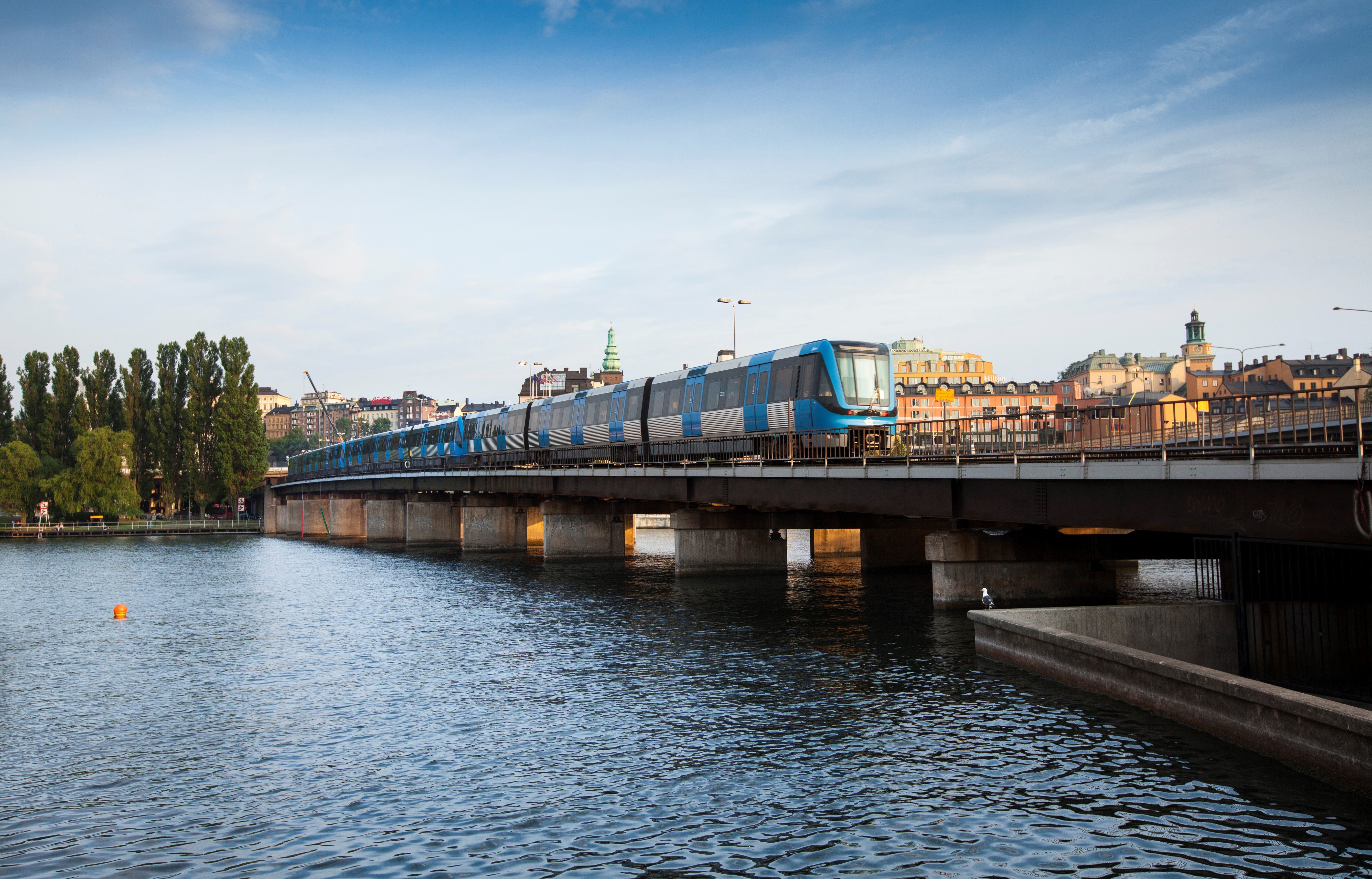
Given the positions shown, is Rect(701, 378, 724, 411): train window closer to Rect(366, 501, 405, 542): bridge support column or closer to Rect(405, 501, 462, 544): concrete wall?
Rect(405, 501, 462, 544): concrete wall

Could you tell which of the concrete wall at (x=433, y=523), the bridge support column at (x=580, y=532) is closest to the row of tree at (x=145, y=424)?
the concrete wall at (x=433, y=523)

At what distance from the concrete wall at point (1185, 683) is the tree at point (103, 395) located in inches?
4711

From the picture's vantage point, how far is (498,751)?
715 inches

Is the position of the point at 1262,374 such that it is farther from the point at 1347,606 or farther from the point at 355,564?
the point at 1347,606

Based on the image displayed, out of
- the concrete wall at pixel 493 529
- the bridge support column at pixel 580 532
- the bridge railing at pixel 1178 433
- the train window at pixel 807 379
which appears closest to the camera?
the bridge railing at pixel 1178 433

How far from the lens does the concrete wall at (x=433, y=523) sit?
302ft

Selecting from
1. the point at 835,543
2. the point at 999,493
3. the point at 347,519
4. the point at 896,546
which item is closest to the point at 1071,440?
the point at 999,493

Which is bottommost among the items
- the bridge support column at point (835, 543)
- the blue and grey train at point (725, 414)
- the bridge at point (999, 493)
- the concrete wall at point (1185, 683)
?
the bridge support column at point (835, 543)

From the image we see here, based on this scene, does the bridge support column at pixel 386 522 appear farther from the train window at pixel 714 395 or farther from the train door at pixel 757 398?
the train door at pixel 757 398

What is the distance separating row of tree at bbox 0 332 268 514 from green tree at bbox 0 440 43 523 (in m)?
0.28

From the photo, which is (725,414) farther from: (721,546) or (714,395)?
(721,546)

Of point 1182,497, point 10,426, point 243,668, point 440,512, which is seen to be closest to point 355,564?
point 440,512

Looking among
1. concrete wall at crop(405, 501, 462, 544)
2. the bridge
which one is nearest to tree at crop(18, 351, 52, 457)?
concrete wall at crop(405, 501, 462, 544)

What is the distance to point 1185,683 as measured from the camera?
55.7ft
